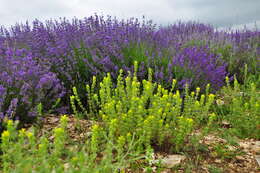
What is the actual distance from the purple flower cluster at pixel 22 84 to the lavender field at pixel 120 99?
0.01 meters

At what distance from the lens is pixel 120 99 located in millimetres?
2986

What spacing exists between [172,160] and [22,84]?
1812 mm

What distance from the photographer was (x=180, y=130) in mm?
2369

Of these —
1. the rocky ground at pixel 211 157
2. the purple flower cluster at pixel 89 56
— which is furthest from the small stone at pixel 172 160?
the purple flower cluster at pixel 89 56

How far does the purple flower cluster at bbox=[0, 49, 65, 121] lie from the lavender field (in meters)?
0.01

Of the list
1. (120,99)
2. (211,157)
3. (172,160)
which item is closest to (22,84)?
(120,99)

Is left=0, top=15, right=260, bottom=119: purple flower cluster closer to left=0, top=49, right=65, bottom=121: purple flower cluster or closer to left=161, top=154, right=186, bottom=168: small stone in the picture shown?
left=0, top=49, right=65, bottom=121: purple flower cluster

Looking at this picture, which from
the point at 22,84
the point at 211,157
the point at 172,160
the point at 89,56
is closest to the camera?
the point at 172,160

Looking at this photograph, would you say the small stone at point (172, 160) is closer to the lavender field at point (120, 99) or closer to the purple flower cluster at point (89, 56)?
the lavender field at point (120, 99)

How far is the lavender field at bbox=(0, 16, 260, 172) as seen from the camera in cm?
237

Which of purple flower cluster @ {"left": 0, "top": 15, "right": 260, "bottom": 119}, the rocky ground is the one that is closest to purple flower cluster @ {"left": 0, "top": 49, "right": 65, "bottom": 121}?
purple flower cluster @ {"left": 0, "top": 15, "right": 260, "bottom": 119}

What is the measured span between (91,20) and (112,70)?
1131 millimetres

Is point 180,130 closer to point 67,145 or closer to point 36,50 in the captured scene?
point 67,145

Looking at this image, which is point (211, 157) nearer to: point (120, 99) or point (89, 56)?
point (120, 99)
